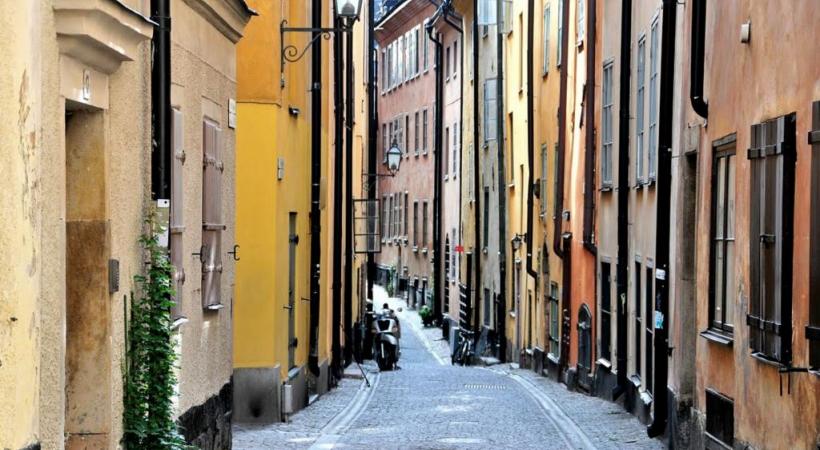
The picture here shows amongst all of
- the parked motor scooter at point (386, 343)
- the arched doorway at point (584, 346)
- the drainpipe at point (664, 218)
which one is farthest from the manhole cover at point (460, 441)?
the parked motor scooter at point (386, 343)


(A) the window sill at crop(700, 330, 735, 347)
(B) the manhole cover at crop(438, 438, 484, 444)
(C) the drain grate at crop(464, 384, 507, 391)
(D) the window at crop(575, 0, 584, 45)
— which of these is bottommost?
(C) the drain grate at crop(464, 384, 507, 391)

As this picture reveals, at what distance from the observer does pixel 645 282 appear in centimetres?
1817

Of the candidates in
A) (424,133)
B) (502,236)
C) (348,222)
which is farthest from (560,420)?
(424,133)

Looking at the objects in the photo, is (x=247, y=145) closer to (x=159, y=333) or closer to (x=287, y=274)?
(x=287, y=274)

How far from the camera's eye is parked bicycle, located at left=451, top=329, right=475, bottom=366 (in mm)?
36625

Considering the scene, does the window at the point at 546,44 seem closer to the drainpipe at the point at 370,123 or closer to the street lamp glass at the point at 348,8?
the drainpipe at the point at 370,123

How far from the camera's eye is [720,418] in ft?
40.4

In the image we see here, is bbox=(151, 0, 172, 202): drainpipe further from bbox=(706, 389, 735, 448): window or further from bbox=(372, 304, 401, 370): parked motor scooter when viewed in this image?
bbox=(372, 304, 401, 370): parked motor scooter

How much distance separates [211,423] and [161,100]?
3.35 metres

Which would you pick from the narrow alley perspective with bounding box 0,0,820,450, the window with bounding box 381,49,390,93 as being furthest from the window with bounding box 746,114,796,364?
the window with bounding box 381,49,390,93

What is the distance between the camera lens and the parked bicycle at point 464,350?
36.6m

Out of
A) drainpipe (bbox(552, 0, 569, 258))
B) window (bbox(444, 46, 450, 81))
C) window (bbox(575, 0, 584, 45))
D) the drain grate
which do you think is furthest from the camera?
window (bbox(444, 46, 450, 81))

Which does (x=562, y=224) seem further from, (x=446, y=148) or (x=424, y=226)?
(x=424, y=226)

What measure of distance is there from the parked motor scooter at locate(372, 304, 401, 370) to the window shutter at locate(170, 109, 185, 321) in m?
22.6
